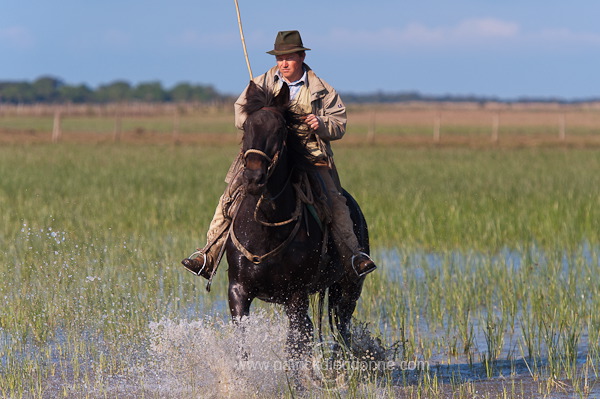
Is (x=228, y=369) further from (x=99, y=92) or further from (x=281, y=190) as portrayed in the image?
(x=99, y=92)

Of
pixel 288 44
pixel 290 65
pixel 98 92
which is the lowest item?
pixel 290 65

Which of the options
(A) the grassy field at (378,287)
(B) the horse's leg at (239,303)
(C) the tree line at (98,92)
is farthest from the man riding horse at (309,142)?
(C) the tree line at (98,92)

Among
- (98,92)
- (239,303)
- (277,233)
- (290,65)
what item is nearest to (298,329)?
(239,303)

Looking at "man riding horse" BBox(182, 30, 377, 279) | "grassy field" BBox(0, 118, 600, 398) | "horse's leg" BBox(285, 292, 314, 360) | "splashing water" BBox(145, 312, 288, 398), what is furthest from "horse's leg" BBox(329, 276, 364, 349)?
"horse's leg" BBox(285, 292, 314, 360)

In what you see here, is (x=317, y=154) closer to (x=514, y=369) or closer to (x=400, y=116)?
(x=514, y=369)

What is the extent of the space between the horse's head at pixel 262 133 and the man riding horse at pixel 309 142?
0.23m

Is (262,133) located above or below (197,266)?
above

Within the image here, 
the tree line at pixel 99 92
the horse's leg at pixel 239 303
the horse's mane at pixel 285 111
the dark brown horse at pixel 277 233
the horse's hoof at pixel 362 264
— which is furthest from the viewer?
the tree line at pixel 99 92

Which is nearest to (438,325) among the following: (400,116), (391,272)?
(391,272)

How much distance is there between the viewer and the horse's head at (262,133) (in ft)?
17.9

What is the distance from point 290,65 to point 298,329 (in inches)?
72.9

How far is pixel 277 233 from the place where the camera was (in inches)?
244

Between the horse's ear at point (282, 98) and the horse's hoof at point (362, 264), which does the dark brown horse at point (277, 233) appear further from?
the horse's hoof at point (362, 264)

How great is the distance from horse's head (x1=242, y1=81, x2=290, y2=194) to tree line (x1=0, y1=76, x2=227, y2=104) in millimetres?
153656
